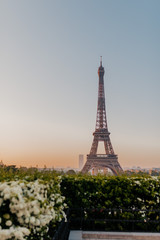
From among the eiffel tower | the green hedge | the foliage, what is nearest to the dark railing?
the foliage

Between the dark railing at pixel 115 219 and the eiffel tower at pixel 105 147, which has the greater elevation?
the eiffel tower at pixel 105 147

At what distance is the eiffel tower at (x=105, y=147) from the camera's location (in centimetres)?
5109

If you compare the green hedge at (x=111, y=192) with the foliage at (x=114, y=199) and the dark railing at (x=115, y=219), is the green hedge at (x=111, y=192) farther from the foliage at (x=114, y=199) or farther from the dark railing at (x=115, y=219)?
the dark railing at (x=115, y=219)

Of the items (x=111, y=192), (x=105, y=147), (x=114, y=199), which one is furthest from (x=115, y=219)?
(x=105, y=147)

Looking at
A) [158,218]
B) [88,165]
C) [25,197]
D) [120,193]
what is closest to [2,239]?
[25,197]

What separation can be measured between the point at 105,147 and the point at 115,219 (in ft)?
149

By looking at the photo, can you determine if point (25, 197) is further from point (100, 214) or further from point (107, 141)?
point (107, 141)

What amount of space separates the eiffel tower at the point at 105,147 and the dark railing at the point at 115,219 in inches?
1546

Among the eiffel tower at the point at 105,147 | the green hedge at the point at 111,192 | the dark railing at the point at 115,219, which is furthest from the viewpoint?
the eiffel tower at the point at 105,147

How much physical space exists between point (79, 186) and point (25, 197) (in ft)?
15.6

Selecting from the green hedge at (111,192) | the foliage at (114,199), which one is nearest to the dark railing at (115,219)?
the foliage at (114,199)

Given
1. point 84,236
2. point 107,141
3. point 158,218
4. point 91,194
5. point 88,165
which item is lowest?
point 84,236

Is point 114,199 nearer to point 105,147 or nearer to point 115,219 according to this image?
point 115,219

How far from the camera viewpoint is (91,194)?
830 centimetres
